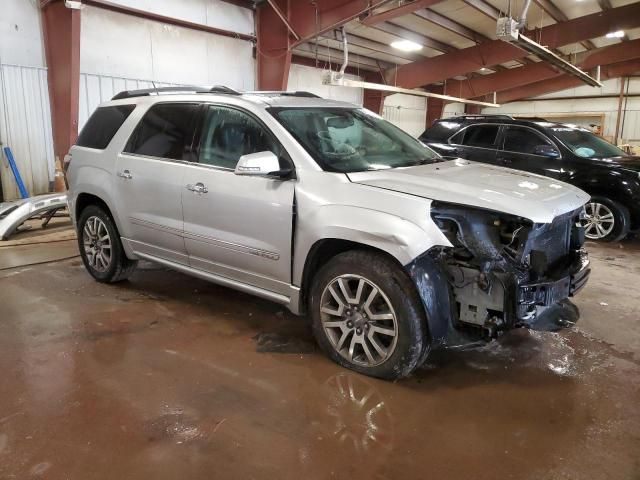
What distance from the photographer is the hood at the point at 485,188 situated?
2615mm

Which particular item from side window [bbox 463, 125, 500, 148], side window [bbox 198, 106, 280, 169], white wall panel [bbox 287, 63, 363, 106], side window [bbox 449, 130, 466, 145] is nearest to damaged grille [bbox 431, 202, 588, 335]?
side window [bbox 198, 106, 280, 169]

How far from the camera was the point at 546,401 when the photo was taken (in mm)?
2764

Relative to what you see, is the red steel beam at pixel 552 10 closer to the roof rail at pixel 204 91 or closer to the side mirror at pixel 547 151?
the side mirror at pixel 547 151

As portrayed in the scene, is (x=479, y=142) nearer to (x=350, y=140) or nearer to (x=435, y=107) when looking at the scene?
(x=350, y=140)

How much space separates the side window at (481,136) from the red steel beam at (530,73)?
8391 millimetres

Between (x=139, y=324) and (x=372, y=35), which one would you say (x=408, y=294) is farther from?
(x=372, y=35)

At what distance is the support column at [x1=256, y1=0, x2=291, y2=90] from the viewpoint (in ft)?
33.0

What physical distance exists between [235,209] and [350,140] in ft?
3.16

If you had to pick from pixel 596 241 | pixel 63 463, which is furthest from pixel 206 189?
pixel 596 241

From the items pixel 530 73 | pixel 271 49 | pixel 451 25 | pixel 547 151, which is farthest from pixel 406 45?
pixel 547 151

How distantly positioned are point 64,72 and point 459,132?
6438mm

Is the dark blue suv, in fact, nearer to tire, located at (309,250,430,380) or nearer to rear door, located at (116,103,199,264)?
tire, located at (309,250,430,380)

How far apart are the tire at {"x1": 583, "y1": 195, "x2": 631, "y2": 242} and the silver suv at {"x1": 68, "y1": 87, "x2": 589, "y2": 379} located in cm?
391

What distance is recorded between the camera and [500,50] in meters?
12.5
